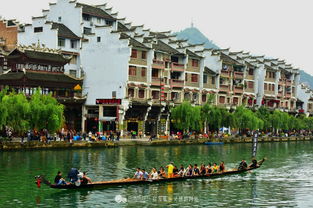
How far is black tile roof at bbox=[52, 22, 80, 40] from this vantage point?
95188 millimetres

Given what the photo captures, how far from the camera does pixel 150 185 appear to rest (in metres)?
46.9

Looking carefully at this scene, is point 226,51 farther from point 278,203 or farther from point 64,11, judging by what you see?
point 278,203

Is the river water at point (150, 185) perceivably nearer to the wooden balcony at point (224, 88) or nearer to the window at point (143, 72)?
the window at point (143, 72)

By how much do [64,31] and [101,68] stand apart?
9039 mm

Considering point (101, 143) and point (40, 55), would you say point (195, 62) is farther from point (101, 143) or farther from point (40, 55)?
point (101, 143)

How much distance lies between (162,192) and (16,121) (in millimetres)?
31100

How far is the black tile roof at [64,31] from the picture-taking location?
9519 cm

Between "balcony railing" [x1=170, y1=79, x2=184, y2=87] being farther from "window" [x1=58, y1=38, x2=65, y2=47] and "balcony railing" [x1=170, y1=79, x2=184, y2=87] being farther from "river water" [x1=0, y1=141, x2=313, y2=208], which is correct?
"river water" [x1=0, y1=141, x2=313, y2=208]

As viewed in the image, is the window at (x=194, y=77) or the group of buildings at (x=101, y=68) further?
the window at (x=194, y=77)

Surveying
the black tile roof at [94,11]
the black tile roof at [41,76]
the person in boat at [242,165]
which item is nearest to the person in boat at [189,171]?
the person in boat at [242,165]

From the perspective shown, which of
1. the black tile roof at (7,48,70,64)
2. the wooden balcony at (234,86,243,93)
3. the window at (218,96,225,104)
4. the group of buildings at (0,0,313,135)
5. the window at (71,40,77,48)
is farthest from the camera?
the wooden balcony at (234,86,243,93)

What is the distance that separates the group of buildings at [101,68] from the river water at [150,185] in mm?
19019

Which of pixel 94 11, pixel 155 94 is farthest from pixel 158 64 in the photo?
pixel 94 11

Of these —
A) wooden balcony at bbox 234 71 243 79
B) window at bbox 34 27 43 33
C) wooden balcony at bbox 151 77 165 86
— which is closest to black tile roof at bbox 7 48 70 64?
window at bbox 34 27 43 33
